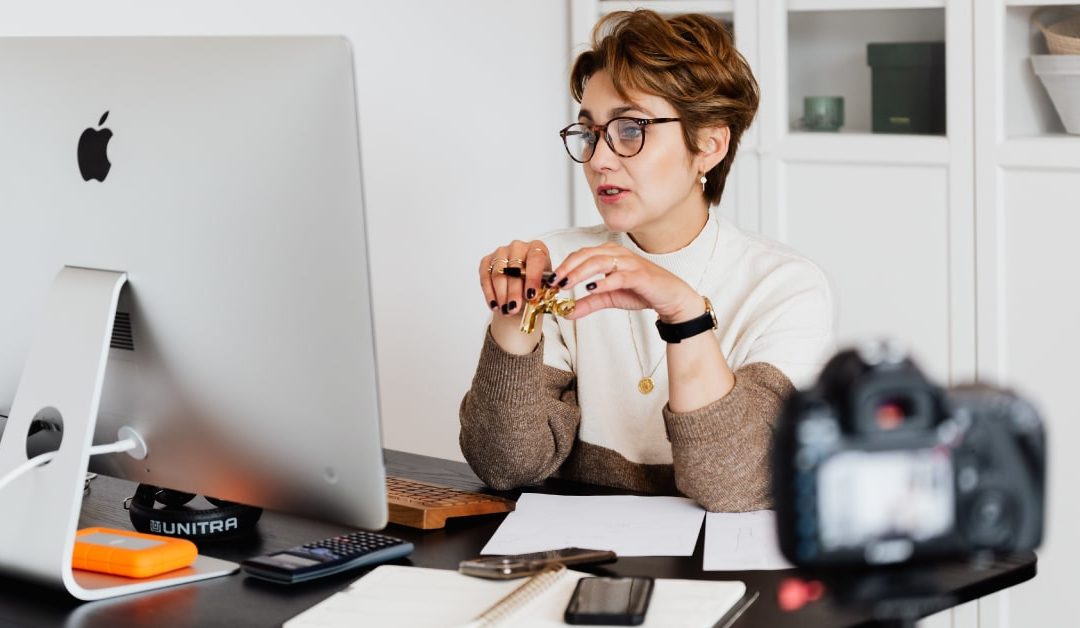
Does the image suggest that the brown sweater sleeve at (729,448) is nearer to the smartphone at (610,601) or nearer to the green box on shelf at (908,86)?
the smartphone at (610,601)

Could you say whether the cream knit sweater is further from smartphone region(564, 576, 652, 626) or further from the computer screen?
the computer screen

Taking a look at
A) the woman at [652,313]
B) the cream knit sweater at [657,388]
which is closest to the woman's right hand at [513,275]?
the woman at [652,313]

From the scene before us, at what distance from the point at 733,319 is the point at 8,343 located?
3.17 feet

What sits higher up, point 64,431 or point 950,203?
point 950,203

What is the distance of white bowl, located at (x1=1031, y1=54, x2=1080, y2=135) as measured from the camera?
8.94 feet

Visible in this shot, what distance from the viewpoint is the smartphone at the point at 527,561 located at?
135 centimetres

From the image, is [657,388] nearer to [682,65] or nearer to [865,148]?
[682,65]

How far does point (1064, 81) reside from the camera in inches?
108

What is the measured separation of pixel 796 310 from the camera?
1878 millimetres

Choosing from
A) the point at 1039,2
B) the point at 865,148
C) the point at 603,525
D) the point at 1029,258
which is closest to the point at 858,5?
the point at 865,148

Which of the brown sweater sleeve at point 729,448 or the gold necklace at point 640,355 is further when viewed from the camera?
the gold necklace at point 640,355

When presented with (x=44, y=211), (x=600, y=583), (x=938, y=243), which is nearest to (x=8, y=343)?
(x=44, y=211)

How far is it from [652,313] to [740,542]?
59 cm

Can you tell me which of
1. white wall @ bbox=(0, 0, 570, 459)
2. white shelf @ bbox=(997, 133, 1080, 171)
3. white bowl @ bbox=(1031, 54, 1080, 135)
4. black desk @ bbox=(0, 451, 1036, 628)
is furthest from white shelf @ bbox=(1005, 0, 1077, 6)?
black desk @ bbox=(0, 451, 1036, 628)
